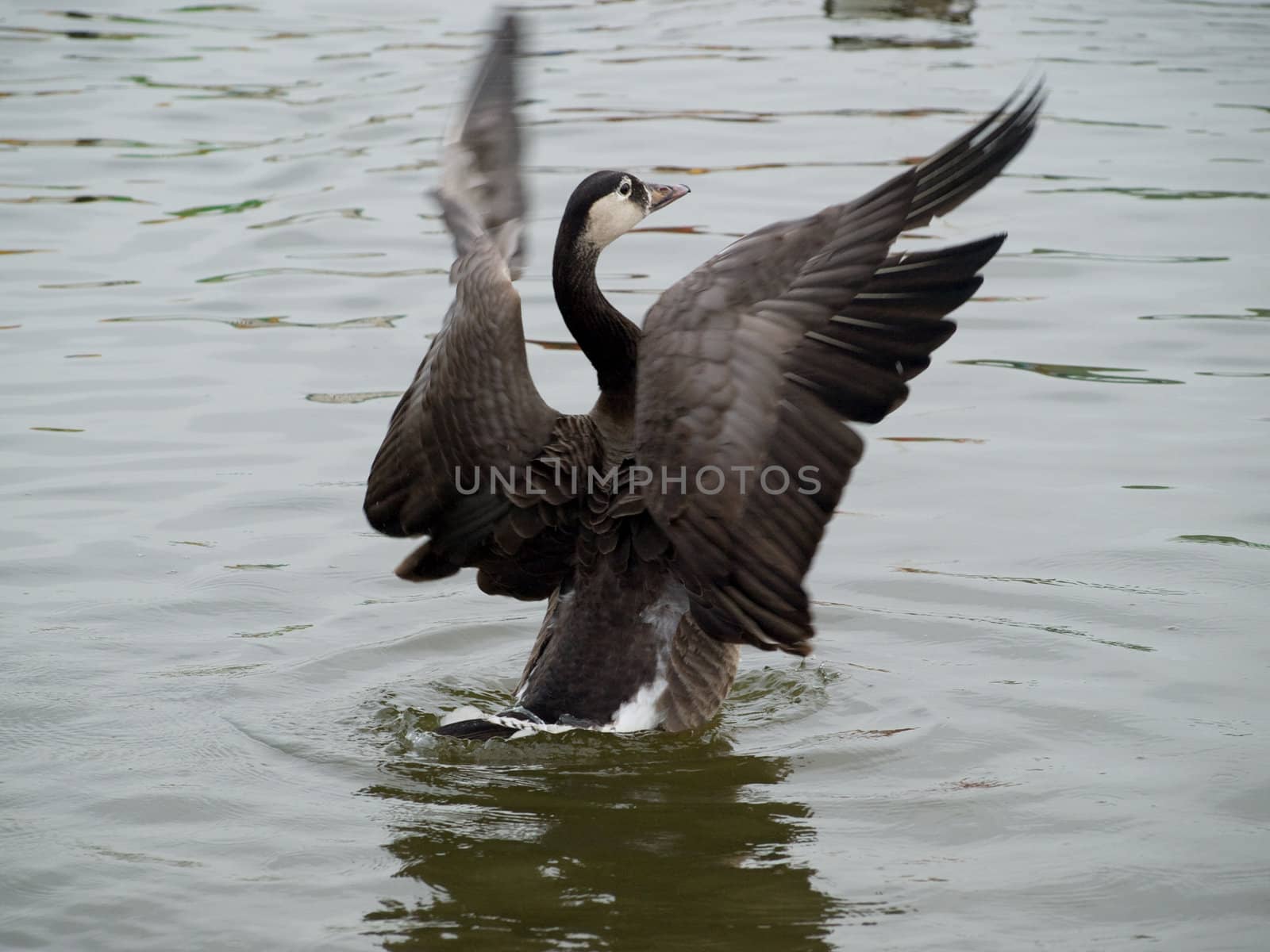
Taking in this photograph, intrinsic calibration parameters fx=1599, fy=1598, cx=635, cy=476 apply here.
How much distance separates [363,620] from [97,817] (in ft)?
6.15

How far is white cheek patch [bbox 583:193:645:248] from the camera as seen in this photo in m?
5.99

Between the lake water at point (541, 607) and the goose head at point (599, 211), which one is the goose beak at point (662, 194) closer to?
the goose head at point (599, 211)

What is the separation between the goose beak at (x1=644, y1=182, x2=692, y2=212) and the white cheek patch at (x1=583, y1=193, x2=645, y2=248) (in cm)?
12

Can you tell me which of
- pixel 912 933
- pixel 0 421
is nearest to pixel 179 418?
pixel 0 421

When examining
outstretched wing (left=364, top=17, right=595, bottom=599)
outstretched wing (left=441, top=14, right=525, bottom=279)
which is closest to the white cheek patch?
outstretched wing (left=364, top=17, right=595, bottom=599)

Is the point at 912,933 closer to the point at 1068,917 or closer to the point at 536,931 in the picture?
the point at 1068,917

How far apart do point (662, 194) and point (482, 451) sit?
1.40 meters

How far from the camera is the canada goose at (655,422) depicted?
4977mm

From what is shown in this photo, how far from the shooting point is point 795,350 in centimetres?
500

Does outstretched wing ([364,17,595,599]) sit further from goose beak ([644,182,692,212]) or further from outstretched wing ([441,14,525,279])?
goose beak ([644,182,692,212])

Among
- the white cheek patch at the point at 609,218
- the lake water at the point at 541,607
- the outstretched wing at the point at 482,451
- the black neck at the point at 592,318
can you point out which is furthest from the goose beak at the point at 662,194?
the lake water at the point at 541,607

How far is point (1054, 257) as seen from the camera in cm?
1141

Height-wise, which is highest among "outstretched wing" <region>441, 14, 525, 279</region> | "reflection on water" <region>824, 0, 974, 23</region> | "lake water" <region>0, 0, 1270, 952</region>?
"reflection on water" <region>824, 0, 974, 23</region>

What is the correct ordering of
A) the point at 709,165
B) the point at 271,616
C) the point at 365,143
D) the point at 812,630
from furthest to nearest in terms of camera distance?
the point at 365,143
the point at 709,165
the point at 271,616
the point at 812,630
